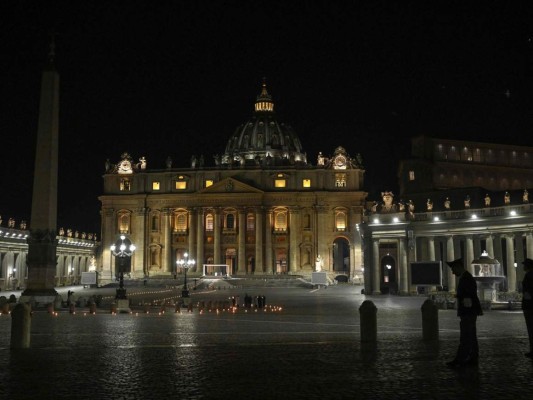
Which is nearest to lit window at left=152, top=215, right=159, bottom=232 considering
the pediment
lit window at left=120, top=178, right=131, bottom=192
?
lit window at left=120, top=178, right=131, bottom=192

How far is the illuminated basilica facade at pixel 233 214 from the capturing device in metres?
120

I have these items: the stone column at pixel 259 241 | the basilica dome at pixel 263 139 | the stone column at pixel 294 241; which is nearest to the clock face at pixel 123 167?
the stone column at pixel 259 241

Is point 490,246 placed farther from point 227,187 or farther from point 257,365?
point 227,187

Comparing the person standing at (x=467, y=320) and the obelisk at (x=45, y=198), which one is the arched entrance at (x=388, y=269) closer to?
the obelisk at (x=45, y=198)

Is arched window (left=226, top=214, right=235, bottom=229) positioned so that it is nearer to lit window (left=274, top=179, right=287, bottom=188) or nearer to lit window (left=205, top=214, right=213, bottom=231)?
lit window (left=205, top=214, right=213, bottom=231)

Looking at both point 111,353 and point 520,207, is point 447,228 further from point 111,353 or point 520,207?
point 111,353

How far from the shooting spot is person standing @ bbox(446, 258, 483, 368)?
542 inches

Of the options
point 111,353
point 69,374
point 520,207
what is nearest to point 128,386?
point 69,374

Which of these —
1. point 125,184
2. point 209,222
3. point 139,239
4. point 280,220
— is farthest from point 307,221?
point 125,184

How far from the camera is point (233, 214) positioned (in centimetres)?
12412

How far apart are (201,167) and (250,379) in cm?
11426

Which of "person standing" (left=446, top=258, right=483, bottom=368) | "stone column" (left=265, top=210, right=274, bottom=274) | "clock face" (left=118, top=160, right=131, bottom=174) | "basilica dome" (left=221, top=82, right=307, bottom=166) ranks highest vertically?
"basilica dome" (left=221, top=82, right=307, bottom=166)

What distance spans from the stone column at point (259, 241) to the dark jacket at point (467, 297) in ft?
345

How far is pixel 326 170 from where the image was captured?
12175 cm
